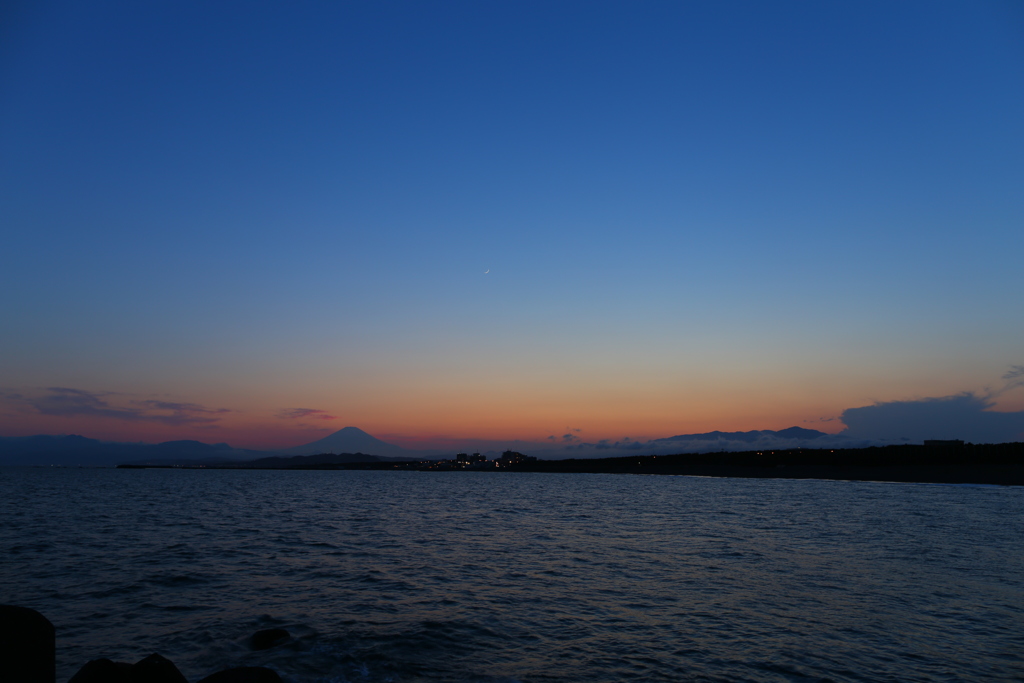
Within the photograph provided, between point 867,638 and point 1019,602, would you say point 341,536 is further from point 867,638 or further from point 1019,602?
point 1019,602

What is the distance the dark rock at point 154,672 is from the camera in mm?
12078

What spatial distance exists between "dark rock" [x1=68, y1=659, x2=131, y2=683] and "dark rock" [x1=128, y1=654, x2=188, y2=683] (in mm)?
694

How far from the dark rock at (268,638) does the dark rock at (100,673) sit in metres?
6.15

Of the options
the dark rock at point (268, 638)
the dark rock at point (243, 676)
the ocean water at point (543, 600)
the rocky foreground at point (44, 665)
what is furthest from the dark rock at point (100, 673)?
the dark rock at point (268, 638)

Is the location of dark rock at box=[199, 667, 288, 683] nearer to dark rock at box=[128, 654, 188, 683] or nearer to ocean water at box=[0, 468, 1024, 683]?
dark rock at box=[128, 654, 188, 683]

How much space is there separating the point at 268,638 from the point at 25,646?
25.5 ft

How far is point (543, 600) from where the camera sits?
72.2 ft

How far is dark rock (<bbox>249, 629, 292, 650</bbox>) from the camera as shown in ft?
55.9

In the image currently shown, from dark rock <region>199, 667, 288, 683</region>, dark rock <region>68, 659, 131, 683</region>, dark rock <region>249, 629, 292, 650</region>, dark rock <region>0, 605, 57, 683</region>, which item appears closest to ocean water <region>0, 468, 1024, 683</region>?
dark rock <region>249, 629, 292, 650</region>

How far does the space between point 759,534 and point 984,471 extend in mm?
114963

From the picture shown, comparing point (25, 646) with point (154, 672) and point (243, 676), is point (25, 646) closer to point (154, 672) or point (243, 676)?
point (154, 672)

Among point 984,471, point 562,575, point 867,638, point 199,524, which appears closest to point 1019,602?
point 867,638

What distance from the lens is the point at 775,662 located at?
50.4 feet

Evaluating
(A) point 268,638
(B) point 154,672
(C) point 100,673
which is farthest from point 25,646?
(A) point 268,638
